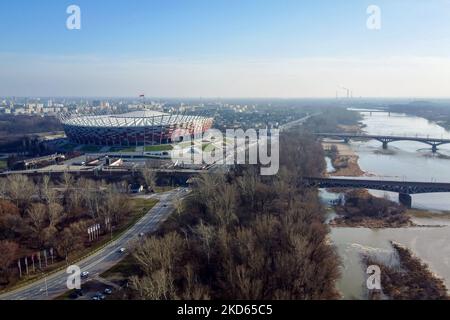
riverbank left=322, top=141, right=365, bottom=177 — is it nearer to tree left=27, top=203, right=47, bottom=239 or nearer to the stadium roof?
the stadium roof

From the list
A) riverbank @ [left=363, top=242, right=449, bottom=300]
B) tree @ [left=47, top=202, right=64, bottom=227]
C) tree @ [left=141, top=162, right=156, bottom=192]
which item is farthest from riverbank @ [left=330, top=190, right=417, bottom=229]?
tree @ [left=47, top=202, right=64, bottom=227]

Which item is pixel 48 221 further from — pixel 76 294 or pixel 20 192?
pixel 76 294

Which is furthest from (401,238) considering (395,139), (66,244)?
(395,139)

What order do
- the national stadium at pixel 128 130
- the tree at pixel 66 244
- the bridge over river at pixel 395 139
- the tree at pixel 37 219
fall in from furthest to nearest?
the bridge over river at pixel 395 139
the national stadium at pixel 128 130
the tree at pixel 37 219
the tree at pixel 66 244

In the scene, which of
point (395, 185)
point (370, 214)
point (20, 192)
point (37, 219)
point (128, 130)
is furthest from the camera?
point (128, 130)

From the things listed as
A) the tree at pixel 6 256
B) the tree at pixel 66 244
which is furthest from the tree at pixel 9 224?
the tree at pixel 66 244

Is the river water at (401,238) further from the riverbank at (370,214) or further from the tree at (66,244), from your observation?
the tree at (66,244)

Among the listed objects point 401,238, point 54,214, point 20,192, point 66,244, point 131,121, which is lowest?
point 401,238
